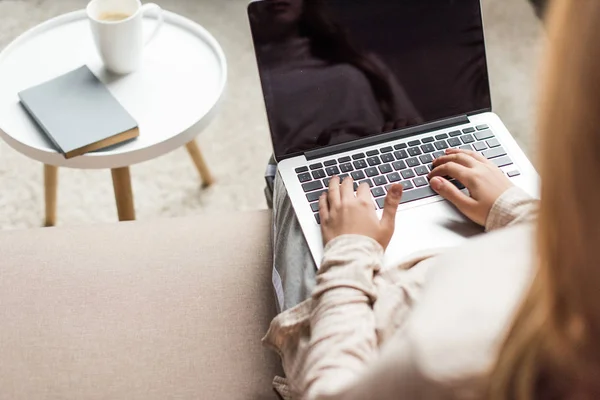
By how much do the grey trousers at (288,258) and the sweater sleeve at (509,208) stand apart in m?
0.22

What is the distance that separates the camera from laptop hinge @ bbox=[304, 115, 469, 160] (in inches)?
37.9

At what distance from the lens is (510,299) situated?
0.50 metres

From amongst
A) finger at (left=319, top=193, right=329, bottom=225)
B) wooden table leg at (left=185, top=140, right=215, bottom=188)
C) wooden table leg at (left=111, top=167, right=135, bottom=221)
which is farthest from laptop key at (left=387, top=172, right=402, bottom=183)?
wooden table leg at (left=185, top=140, right=215, bottom=188)

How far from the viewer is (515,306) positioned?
1.59ft

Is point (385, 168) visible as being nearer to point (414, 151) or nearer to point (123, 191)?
point (414, 151)

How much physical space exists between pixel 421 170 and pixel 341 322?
1.04 feet

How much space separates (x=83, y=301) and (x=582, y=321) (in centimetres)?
65

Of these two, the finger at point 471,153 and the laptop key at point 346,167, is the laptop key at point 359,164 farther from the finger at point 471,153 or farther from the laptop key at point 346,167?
the finger at point 471,153

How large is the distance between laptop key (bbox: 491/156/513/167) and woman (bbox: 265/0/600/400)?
0.29 m

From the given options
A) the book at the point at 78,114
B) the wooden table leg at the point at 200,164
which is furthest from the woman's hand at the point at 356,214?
the wooden table leg at the point at 200,164

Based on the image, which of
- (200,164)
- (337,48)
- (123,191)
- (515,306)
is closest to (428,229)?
(337,48)

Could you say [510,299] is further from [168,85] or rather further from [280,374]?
[168,85]

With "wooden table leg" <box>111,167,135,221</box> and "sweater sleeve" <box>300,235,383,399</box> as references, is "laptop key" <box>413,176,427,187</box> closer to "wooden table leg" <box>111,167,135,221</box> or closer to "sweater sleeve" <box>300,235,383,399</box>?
"sweater sleeve" <box>300,235,383,399</box>

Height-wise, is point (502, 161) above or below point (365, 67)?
below
